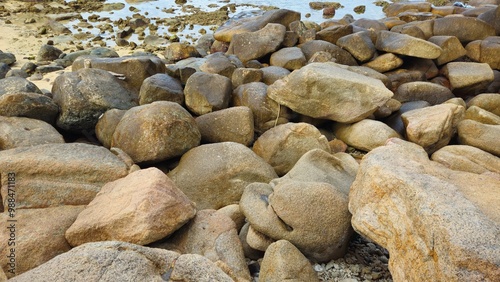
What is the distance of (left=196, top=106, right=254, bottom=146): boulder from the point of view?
18.7 ft

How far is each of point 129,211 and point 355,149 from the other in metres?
3.64

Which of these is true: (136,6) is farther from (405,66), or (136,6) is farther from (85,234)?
(85,234)

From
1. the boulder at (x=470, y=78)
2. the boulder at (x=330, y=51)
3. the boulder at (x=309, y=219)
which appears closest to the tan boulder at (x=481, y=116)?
the boulder at (x=470, y=78)

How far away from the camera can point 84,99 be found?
5.93 metres

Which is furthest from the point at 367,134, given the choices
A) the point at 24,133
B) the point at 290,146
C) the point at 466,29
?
the point at 466,29

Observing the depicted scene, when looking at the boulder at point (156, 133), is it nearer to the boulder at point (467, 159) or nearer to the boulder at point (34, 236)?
the boulder at point (34, 236)

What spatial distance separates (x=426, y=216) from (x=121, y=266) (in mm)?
1915

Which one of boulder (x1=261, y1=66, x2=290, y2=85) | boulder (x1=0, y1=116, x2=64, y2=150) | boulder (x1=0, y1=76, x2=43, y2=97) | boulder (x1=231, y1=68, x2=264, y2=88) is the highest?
boulder (x1=0, y1=76, x2=43, y2=97)

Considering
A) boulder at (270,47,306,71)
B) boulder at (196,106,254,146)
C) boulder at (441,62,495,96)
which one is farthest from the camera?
boulder at (270,47,306,71)

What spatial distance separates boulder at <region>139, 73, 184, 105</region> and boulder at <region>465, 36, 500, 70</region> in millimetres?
6001

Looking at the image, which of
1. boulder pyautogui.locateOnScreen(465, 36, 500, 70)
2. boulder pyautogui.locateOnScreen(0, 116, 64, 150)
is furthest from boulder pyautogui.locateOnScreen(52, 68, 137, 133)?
boulder pyautogui.locateOnScreen(465, 36, 500, 70)

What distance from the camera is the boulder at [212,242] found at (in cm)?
349

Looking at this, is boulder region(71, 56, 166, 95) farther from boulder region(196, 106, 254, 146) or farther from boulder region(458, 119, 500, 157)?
boulder region(458, 119, 500, 157)

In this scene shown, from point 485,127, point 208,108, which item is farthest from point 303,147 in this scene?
point 485,127
